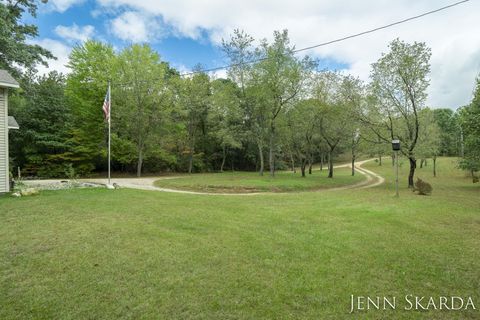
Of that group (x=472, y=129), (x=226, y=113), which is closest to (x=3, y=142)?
(x=226, y=113)

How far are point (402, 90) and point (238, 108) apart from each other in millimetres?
13087

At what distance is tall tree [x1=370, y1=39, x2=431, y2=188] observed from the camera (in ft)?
55.7

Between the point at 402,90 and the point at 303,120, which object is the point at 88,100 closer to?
the point at 303,120

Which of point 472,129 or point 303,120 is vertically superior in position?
point 303,120

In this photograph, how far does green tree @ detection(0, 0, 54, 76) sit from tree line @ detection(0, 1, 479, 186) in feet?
7.64

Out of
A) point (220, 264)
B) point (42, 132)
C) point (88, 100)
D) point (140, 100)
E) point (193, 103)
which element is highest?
point (193, 103)

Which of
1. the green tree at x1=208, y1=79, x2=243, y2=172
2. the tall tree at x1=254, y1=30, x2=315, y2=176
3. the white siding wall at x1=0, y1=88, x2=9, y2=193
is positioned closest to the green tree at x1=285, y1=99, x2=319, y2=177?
the tall tree at x1=254, y1=30, x2=315, y2=176

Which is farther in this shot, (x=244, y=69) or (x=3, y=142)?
(x=244, y=69)

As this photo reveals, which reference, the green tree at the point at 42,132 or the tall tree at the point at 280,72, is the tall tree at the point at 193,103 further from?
the green tree at the point at 42,132

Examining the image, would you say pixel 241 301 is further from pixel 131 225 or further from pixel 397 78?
pixel 397 78

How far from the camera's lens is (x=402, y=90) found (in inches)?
694

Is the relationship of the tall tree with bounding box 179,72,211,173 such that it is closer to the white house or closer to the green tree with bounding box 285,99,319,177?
the green tree with bounding box 285,99,319,177

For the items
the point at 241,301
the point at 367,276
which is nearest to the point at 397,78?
the point at 367,276

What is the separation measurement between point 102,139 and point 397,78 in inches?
980
